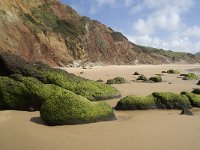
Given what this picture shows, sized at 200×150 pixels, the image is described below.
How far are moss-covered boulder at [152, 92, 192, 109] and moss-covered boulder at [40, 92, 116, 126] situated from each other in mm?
2531

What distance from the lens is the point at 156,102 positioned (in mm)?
9625

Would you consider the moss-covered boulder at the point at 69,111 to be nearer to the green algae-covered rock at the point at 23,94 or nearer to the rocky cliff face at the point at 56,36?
the green algae-covered rock at the point at 23,94

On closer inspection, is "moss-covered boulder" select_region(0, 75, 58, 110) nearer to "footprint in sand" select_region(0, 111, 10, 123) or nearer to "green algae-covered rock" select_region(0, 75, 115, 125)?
"green algae-covered rock" select_region(0, 75, 115, 125)

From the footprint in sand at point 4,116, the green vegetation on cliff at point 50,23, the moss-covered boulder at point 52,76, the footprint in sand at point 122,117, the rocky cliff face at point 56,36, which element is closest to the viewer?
the footprint in sand at point 4,116

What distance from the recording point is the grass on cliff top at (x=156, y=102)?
945 cm

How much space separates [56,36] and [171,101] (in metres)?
52.6

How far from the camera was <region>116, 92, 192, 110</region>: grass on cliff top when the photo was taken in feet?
31.0

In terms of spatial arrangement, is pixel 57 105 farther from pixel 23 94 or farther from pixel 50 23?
pixel 50 23

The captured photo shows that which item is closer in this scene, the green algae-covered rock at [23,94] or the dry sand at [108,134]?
the dry sand at [108,134]

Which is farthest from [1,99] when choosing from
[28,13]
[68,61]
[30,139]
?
[28,13]

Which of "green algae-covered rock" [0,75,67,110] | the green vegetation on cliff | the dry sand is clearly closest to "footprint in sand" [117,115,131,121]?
the dry sand

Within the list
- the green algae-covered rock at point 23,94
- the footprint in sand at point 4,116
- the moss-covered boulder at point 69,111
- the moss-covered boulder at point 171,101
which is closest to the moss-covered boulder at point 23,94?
the green algae-covered rock at point 23,94

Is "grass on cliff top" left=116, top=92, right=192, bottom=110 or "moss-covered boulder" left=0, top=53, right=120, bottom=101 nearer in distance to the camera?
"grass on cliff top" left=116, top=92, right=192, bottom=110

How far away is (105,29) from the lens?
8362cm
